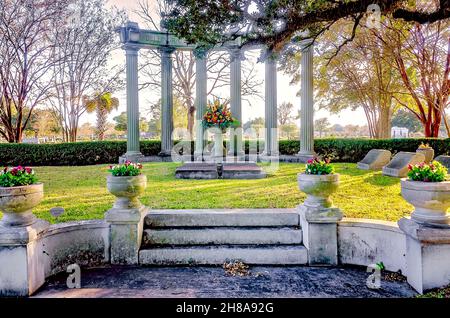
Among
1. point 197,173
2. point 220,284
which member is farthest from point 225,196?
point 197,173

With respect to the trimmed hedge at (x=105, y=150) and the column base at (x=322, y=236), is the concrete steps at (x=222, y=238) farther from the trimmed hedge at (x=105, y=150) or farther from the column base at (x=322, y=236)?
the trimmed hedge at (x=105, y=150)

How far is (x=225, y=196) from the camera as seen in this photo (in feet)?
26.0

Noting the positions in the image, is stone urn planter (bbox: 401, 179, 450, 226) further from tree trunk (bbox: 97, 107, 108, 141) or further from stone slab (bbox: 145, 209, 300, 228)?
tree trunk (bbox: 97, 107, 108, 141)

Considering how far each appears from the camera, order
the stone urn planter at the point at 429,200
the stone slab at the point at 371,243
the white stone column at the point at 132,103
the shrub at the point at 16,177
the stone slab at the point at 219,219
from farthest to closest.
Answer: the white stone column at the point at 132,103
the stone slab at the point at 219,219
the stone slab at the point at 371,243
the shrub at the point at 16,177
the stone urn planter at the point at 429,200

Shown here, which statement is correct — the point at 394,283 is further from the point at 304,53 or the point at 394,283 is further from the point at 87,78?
the point at 87,78

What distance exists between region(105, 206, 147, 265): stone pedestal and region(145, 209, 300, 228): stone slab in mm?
484

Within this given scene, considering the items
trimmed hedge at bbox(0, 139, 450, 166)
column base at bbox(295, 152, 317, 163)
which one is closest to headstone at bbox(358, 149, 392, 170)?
trimmed hedge at bbox(0, 139, 450, 166)

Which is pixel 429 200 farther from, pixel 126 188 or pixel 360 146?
pixel 360 146

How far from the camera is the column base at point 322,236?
501cm

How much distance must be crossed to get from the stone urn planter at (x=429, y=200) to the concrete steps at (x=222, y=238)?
6.25 feet

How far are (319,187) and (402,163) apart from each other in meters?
8.49

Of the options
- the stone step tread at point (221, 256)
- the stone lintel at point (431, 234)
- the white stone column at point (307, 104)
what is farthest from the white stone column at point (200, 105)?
the stone lintel at point (431, 234)

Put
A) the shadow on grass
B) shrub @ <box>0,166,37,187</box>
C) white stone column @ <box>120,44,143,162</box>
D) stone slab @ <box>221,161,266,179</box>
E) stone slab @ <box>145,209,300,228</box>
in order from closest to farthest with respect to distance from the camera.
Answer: shrub @ <box>0,166,37,187</box> < stone slab @ <box>145,209,300,228</box> < the shadow on grass < stone slab @ <box>221,161,266,179</box> < white stone column @ <box>120,44,143,162</box>

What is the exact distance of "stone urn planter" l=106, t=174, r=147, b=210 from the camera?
5016 millimetres
